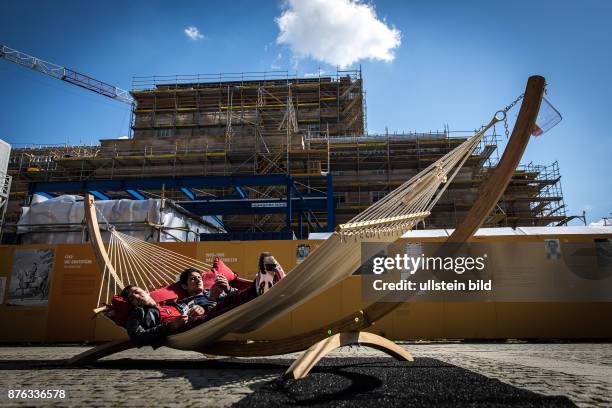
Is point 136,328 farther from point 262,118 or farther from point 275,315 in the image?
point 262,118

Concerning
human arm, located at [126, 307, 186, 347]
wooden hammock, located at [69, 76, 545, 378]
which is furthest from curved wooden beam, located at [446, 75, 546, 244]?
human arm, located at [126, 307, 186, 347]

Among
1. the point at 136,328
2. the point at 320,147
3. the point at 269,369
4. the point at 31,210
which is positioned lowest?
the point at 269,369

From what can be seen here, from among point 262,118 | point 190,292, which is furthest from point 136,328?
point 262,118

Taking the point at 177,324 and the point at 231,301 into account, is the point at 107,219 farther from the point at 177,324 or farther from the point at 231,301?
the point at 231,301

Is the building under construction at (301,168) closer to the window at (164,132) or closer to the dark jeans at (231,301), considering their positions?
the window at (164,132)

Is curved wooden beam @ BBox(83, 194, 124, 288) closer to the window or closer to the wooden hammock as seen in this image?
the wooden hammock

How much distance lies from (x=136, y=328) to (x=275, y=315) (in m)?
1.31

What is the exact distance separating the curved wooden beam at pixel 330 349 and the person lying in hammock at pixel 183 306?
61cm

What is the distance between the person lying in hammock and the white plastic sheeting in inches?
293

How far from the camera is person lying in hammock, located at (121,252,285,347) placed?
11.4 ft

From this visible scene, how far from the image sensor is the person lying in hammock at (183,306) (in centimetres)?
346

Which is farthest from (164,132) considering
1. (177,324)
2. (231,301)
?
(231,301)

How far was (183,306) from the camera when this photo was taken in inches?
170

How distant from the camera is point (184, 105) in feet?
104
